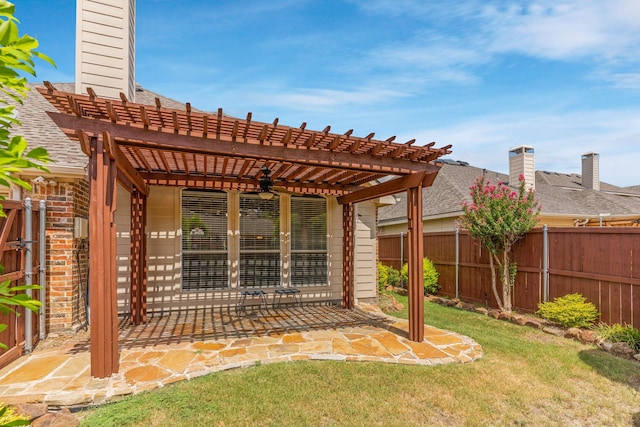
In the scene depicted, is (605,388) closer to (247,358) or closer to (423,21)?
(247,358)

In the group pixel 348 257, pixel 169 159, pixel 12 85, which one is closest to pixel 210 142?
pixel 169 159

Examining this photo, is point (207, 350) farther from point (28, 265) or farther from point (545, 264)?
point (545, 264)

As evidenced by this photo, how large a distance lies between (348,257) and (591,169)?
51.4 ft

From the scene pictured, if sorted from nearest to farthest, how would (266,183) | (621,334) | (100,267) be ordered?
(100,267), (621,334), (266,183)

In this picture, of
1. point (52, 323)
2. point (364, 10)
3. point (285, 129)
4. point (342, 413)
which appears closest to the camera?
point (342, 413)

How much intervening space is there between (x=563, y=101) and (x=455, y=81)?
3.80 m

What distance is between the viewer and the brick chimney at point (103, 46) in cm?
523

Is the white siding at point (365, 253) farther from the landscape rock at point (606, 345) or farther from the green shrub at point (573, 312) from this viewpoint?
the landscape rock at point (606, 345)

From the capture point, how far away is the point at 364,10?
8.65m

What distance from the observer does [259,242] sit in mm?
7758

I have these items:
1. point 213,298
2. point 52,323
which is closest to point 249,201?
point 213,298

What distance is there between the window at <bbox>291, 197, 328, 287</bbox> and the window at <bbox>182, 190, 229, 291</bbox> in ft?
5.25

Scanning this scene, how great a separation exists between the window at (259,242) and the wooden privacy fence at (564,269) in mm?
5027

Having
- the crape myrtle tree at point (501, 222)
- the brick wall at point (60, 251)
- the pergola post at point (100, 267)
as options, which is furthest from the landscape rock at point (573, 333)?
the brick wall at point (60, 251)
